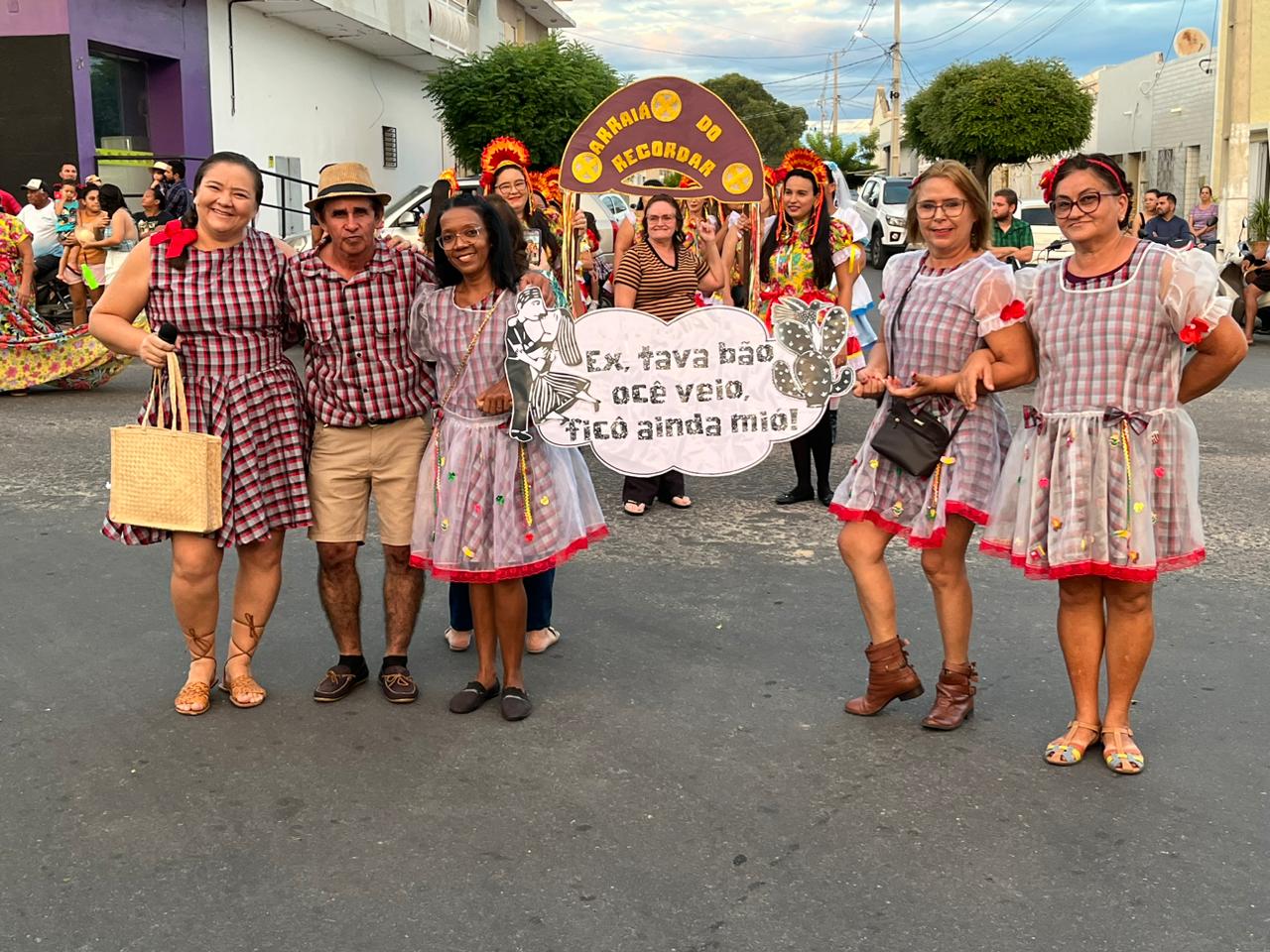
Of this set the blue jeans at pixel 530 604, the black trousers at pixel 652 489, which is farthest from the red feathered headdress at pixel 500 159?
the blue jeans at pixel 530 604

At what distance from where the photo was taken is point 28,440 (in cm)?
954

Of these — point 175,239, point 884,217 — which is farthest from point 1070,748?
point 884,217

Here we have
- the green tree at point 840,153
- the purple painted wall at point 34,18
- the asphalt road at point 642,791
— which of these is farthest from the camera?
the green tree at point 840,153

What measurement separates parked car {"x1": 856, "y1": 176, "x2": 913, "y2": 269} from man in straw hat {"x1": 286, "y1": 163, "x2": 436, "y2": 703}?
22.6 m

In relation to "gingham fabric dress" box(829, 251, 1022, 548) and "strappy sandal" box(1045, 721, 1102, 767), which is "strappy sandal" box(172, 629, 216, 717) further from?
"strappy sandal" box(1045, 721, 1102, 767)

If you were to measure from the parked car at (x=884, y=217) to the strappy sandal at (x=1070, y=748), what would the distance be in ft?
75.0

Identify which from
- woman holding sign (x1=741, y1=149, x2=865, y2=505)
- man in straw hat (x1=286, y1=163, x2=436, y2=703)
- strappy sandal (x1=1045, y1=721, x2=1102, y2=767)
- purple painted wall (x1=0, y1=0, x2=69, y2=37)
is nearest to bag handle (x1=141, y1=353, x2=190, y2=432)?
man in straw hat (x1=286, y1=163, x2=436, y2=703)

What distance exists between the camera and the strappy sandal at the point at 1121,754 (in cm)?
398

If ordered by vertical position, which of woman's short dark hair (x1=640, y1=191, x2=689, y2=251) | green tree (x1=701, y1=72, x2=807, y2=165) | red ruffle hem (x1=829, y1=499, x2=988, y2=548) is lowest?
red ruffle hem (x1=829, y1=499, x2=988, y2=548)

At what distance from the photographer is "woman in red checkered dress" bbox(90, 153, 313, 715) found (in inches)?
168

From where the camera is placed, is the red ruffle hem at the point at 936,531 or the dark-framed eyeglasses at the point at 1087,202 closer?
the dark-framed eyeglasses at the point at 1087,202

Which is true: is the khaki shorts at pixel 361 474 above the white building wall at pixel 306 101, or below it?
below

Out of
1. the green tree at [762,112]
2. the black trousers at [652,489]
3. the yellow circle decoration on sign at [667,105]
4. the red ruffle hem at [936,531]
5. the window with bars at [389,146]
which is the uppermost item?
the green tree at [762,112]

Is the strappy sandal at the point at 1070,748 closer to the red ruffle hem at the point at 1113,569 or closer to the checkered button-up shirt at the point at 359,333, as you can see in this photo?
the red ruffle hem at the point at 1113,569
